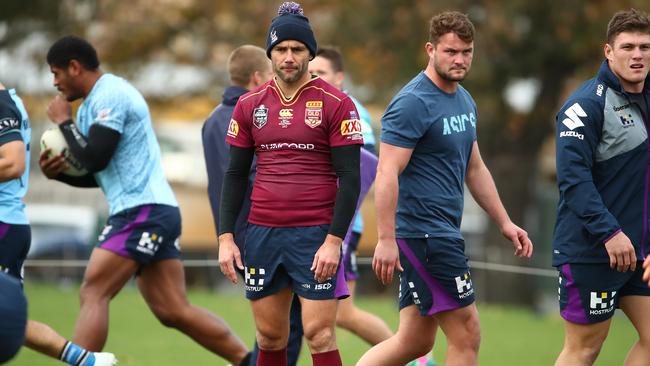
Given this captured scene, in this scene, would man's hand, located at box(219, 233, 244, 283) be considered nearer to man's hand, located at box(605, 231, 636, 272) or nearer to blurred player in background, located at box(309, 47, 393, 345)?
blurred player in background, located at box(309, 47, 393, 345)

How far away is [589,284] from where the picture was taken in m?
7.32

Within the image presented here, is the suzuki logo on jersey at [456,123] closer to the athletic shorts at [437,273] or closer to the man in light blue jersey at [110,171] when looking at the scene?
the athletic shorts at [437,273]

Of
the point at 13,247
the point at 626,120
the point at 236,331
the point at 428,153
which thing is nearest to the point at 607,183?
the point at 626,120

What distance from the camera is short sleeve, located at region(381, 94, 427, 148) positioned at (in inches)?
288

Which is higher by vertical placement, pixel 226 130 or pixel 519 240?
pixel 226 130

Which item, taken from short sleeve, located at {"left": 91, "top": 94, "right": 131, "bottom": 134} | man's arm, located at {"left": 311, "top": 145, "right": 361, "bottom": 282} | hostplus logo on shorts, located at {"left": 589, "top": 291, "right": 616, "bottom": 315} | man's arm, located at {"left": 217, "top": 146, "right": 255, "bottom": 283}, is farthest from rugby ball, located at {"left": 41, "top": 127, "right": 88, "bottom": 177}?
hostplus logo on shorts, located at {"left": 589, "top": 291, "right": 616, "bottom": 315}

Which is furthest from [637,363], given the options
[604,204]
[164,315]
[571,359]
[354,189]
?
[164,315]

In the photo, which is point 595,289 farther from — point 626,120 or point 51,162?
point 51,162

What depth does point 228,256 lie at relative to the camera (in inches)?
287

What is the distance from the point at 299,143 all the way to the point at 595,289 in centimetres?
196

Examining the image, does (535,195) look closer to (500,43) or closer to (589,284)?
(500,43)

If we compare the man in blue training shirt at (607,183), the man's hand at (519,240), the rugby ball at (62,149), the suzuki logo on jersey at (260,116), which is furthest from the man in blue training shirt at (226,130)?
the man in blue training shirt at (607,183)

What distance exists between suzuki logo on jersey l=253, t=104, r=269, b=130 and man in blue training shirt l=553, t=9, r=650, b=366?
1762 mm

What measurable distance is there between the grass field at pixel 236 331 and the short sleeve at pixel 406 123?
4.43 metres
